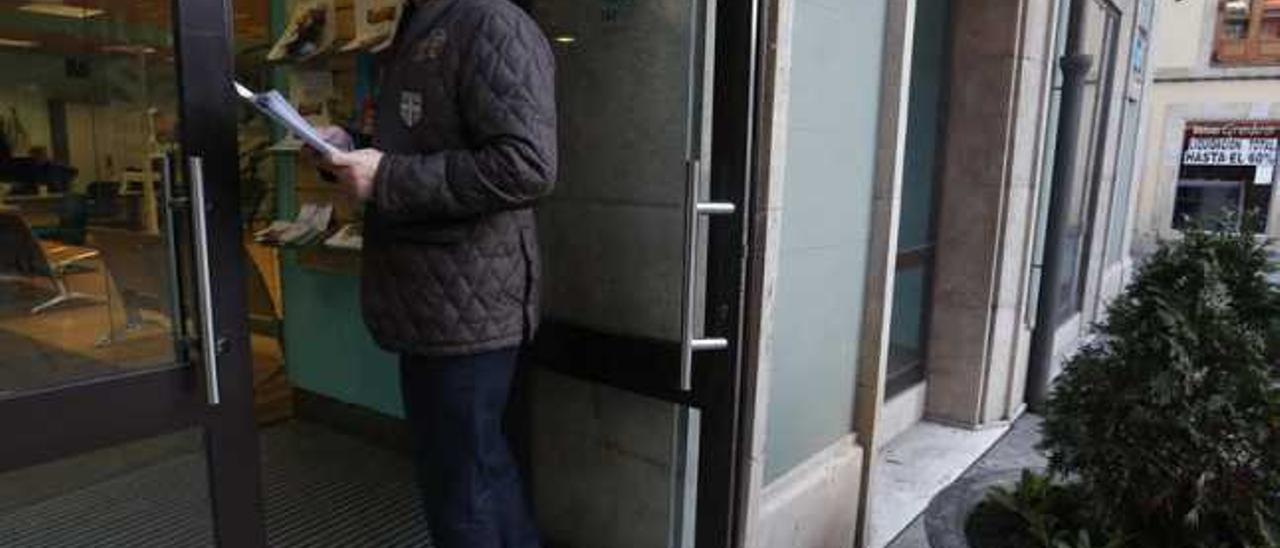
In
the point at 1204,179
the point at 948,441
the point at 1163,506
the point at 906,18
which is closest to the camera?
the point at 1163,506

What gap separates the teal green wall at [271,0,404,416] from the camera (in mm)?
3371

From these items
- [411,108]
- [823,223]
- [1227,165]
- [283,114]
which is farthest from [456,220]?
[1227,165]

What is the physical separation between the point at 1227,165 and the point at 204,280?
19167 mm

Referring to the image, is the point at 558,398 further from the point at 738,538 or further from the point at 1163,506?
the point at 1163,506

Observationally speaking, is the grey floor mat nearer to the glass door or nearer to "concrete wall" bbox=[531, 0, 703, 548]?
the glass door

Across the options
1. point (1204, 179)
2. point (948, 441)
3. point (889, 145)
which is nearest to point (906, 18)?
point (889, 145)

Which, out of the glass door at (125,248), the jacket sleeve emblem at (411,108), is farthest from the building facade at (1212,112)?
the glass door at (125,248)

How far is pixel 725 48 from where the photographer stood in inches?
73.5

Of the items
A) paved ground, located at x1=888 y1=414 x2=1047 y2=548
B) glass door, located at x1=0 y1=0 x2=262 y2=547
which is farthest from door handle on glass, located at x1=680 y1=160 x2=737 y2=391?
paved ground, located at x1=888 y1=414 x2=1047 y2=548

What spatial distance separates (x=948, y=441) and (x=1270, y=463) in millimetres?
2161

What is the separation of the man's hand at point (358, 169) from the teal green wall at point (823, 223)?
123 centimetres

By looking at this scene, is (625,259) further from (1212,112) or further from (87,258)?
(1212,112)

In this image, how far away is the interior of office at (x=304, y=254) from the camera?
1562 millimetres

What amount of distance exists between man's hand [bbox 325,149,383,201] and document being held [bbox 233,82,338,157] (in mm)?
23
